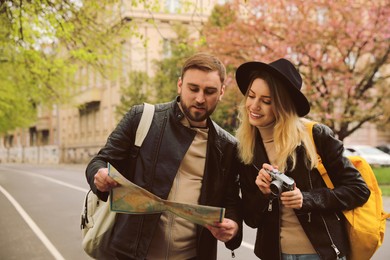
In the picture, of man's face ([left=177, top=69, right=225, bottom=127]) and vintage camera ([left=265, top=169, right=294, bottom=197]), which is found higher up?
man's face ([left=177, top=69, right=225, bottom=127])

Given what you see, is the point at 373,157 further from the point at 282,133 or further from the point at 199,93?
the point at 199,93

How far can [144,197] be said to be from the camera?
2.42 m

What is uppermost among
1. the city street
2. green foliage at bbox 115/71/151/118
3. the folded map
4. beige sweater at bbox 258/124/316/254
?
green foliage at bbox 115/71/151/118

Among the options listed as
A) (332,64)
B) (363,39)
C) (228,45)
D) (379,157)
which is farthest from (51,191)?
(379,157)

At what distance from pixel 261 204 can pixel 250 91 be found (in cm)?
65

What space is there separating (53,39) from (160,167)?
527 inches

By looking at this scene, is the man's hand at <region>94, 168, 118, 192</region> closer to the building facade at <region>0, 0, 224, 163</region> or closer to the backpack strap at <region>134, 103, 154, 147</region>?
the backpack strap at <region>134, 103, 154, 147</region>

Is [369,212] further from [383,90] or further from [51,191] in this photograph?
[383,90]

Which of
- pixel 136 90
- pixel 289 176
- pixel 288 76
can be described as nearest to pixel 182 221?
pixel 289 176

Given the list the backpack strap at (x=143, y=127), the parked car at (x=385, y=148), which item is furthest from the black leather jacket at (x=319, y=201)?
the parked car at (x=385, y=148)

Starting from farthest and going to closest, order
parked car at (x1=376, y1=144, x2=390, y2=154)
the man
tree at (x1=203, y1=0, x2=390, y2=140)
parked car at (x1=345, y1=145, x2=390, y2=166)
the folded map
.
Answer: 1. parked car at (x1=376, y1=144, x2=390, y2=154)
2. parked car at (x1=345, y1=145, x2=390, y2=166)
3. tree at (x1=203, y1=0, x2=390, y2=140)
4. the man
5. the folded map

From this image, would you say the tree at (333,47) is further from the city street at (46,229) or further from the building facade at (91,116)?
the building facade at (91,116)

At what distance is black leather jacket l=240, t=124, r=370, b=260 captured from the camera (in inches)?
102

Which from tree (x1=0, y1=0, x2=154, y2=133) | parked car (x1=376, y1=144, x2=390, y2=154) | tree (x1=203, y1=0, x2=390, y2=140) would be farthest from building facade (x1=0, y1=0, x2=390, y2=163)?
tree (x1=203, y1=0, x2=390, y2=140)
